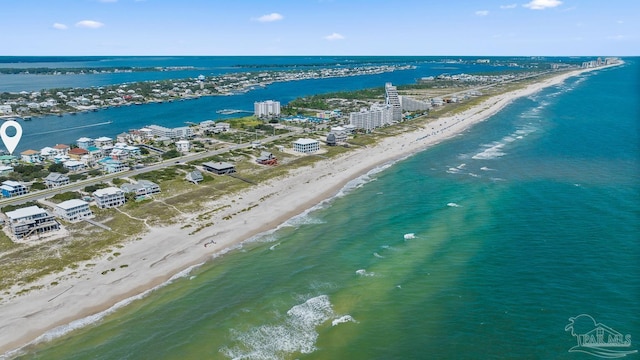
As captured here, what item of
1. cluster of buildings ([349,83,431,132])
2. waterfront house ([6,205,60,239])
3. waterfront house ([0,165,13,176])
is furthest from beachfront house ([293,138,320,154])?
waterfront house ([0,165,13,176])

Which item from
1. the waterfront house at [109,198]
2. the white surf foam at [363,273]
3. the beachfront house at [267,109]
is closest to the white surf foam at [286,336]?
the white surf foam at [363,273]

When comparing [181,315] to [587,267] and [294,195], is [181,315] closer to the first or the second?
[294,195]

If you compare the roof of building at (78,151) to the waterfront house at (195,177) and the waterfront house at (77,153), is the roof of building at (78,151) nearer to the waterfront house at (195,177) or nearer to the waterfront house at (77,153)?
the waterfront house at (77,153)

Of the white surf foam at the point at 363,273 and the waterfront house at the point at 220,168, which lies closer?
the white surf foam at the point at 363,273

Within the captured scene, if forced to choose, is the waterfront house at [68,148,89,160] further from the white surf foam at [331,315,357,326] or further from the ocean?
the white surf foam at [331,315,357,326]

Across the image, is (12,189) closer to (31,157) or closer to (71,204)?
(71,204)

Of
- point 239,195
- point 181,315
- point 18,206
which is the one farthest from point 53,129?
point 181,315

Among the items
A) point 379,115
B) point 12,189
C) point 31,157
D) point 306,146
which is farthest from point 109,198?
point 379,115
